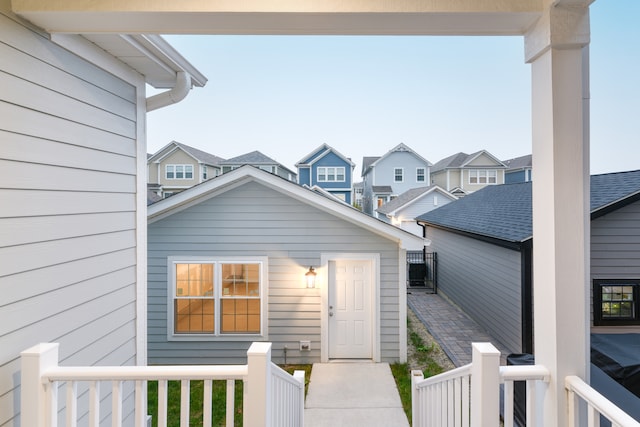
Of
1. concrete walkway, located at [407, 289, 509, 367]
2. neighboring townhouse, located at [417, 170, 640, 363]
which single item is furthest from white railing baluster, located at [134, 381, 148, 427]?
neighboring townhouse, located at [417, 170, 640, 363]

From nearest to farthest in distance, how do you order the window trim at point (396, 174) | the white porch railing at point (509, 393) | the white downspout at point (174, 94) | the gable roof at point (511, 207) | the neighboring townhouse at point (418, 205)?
the white porch railing at point (509, 393), the white downspout at point (174, 94), the gable roof at point (511, 207), the neighboring townhouse at point (418, 205), the window trim at point (396, 174)

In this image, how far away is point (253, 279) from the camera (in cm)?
569

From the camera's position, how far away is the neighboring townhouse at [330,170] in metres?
24.5

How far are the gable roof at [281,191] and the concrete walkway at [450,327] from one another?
2.32 meters

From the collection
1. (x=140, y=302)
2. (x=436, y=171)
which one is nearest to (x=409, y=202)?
(x=436, y=171)

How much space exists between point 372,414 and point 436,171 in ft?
92.1

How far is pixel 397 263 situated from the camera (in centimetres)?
556

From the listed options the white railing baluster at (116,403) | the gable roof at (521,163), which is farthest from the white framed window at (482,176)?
the white railing baluster at (116,403)

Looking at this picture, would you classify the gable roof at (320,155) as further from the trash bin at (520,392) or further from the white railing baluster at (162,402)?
the white railing baluster at (162,402)

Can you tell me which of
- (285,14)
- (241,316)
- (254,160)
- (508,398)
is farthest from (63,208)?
A: (254,160)

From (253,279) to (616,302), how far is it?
6.25m

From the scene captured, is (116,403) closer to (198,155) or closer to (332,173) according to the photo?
(332,173)

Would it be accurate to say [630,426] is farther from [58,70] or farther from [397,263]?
[397,263]

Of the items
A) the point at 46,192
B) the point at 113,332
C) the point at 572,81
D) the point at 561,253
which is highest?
the point at 572,81
